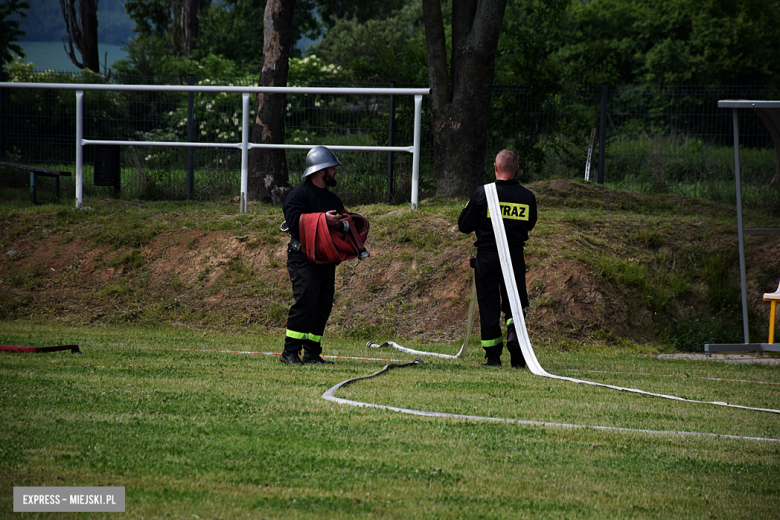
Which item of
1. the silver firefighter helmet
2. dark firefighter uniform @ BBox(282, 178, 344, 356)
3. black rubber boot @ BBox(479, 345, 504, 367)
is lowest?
black rubber boot @ BBox(479, 345, 504, 367)

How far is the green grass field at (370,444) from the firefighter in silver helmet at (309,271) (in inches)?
15.1

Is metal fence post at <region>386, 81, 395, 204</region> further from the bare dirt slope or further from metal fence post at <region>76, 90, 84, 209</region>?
metal fence post at <region>76, 90, 84, 209</region>

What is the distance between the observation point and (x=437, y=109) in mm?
13055

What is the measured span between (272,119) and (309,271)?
7.29 metres

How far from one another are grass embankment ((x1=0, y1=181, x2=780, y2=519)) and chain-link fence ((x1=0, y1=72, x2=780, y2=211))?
3.32 ft

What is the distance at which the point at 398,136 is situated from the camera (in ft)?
46.1

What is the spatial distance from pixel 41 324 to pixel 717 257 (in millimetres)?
8739

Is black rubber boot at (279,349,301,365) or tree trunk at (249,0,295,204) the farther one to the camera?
tree trunk at (249,0,295,204)

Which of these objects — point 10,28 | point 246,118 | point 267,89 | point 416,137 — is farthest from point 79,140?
point 10,28

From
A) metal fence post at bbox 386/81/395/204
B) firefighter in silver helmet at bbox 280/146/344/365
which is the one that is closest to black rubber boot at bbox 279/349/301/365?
firefighter in silver helmet at bbox 280/146/344/365

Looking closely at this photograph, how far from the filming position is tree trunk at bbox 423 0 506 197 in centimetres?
1262

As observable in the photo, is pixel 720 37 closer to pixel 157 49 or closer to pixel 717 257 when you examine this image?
pixel 157 49

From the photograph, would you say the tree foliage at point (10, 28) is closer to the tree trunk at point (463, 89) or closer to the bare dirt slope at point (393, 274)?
the bare dirt slope at point (393, 274)

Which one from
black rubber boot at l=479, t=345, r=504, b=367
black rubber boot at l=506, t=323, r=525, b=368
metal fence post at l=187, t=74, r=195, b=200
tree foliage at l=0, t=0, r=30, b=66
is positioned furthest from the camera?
tree foliage at l=0, t=0, r=30, b=66
